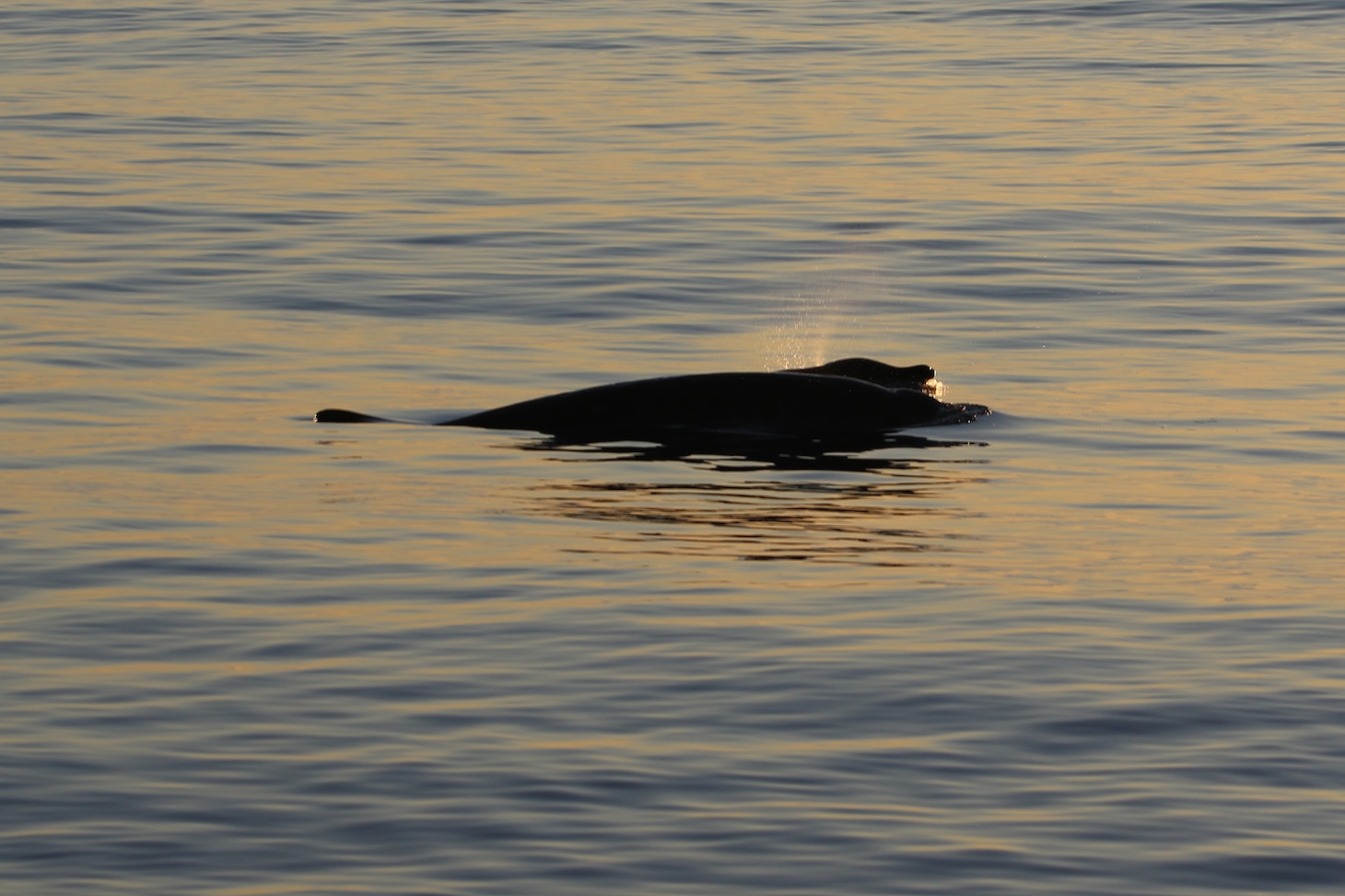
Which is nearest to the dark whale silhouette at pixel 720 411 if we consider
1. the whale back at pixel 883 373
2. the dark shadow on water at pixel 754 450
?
the dark shadow on water at pixel 754 450

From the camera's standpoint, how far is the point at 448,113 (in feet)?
109

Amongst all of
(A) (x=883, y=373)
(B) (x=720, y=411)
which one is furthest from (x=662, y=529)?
(A) (x=883, y=373)

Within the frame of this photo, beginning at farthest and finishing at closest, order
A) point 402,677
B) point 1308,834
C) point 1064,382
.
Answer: point 1064,382
point 402,677
point 1308,834

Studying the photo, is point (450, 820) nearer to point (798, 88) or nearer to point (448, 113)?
point (448, 113)

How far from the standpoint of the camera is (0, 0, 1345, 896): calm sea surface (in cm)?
850

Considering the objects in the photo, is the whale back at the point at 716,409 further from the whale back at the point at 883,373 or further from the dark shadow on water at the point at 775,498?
the whale back at the point at 883,373

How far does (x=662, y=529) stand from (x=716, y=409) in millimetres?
2698

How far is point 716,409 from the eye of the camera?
15.4 meters

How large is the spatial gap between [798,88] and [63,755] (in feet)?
89.9

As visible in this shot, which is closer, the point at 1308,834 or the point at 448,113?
the point at 1308,834

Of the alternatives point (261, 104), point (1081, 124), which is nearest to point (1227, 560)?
point (1081, 124)

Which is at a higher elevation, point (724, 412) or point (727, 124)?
point (727, 124)

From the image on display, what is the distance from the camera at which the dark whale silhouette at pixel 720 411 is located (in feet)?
50.5

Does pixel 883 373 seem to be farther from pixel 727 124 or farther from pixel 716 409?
pixel 727 124
